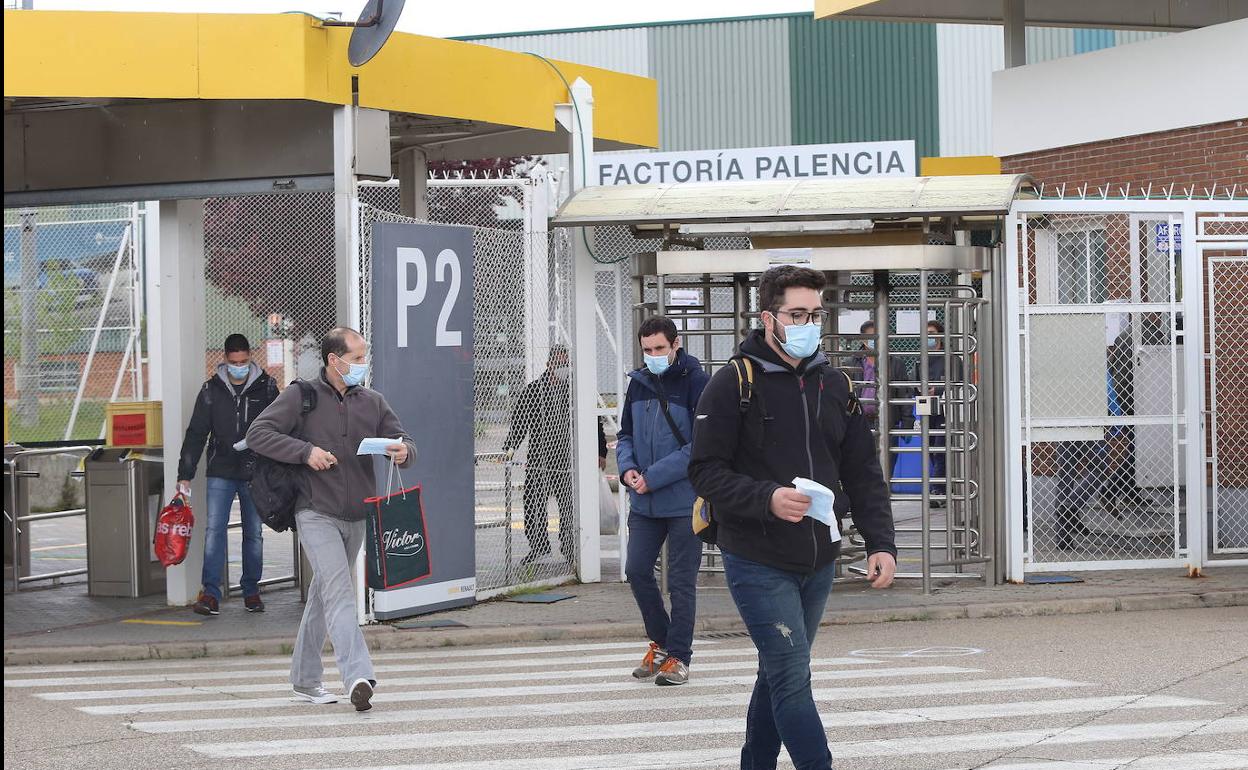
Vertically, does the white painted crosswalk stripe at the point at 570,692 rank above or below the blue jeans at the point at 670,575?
below

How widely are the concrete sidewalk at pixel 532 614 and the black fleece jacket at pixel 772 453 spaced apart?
535cm

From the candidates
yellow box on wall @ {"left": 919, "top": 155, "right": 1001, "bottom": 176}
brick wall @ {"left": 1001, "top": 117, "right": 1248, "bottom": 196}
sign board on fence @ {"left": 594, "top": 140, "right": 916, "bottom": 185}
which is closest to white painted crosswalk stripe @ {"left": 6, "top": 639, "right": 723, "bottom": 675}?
brick wall @ {"left": 1001, "top": 117, "right": 1248, "bottom": 196}

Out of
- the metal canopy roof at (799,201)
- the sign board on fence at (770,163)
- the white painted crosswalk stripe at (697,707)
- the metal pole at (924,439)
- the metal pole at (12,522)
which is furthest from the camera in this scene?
the sign board on fence at (770,163)

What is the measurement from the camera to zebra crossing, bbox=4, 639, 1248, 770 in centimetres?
641

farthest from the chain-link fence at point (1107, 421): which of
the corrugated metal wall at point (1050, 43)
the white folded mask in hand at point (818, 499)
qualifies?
the corrugated metal wall at point (1050, 43)

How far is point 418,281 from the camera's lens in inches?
417

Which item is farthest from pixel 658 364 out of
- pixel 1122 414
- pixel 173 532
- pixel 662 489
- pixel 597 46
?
pixel 597 46

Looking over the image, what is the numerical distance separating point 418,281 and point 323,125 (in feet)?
5.76

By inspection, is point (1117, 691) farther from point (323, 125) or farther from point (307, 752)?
point (323, 125)

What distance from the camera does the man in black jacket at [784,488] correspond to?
4.88m

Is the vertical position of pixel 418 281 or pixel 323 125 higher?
pixel 323 125

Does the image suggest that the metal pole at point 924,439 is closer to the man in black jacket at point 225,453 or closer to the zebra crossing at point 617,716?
the zebra crossing at point 617,716

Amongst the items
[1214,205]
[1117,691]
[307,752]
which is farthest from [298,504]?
[1214,205]

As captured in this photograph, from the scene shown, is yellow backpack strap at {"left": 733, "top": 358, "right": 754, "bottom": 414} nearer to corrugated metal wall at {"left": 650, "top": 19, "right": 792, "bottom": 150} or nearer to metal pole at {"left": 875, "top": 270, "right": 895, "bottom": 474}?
metal pole at {"left": 875, "top": 270, "right": 895, "bottom": 474}
